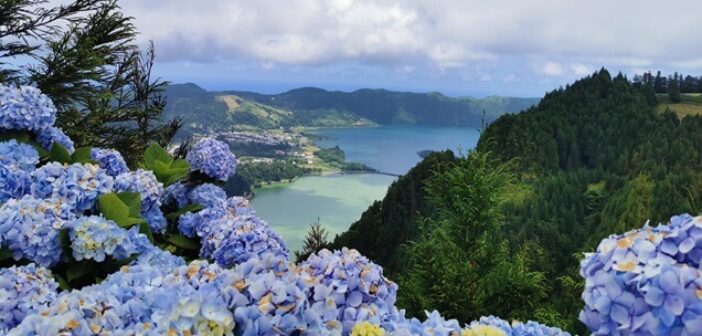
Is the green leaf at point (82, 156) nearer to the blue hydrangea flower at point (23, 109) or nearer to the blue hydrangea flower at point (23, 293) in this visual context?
the blue hydrangea flower at point (23, 109)

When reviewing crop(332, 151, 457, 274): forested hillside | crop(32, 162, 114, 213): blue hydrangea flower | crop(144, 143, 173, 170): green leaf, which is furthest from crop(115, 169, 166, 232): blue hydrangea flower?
crop(332, 151, 457, 274): forested hillside

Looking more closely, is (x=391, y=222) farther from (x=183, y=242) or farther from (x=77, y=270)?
(x=77, y=270)

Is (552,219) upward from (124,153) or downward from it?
downward

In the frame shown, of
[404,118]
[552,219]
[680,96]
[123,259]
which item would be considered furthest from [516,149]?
[404,118]

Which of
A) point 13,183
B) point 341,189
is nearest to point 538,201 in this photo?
point 341,189

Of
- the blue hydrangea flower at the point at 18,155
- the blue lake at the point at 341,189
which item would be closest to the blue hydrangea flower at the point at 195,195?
the blue hydrangea flower at the point at 18,155

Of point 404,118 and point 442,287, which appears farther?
point 404,118

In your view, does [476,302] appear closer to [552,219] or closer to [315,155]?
[552,219]
